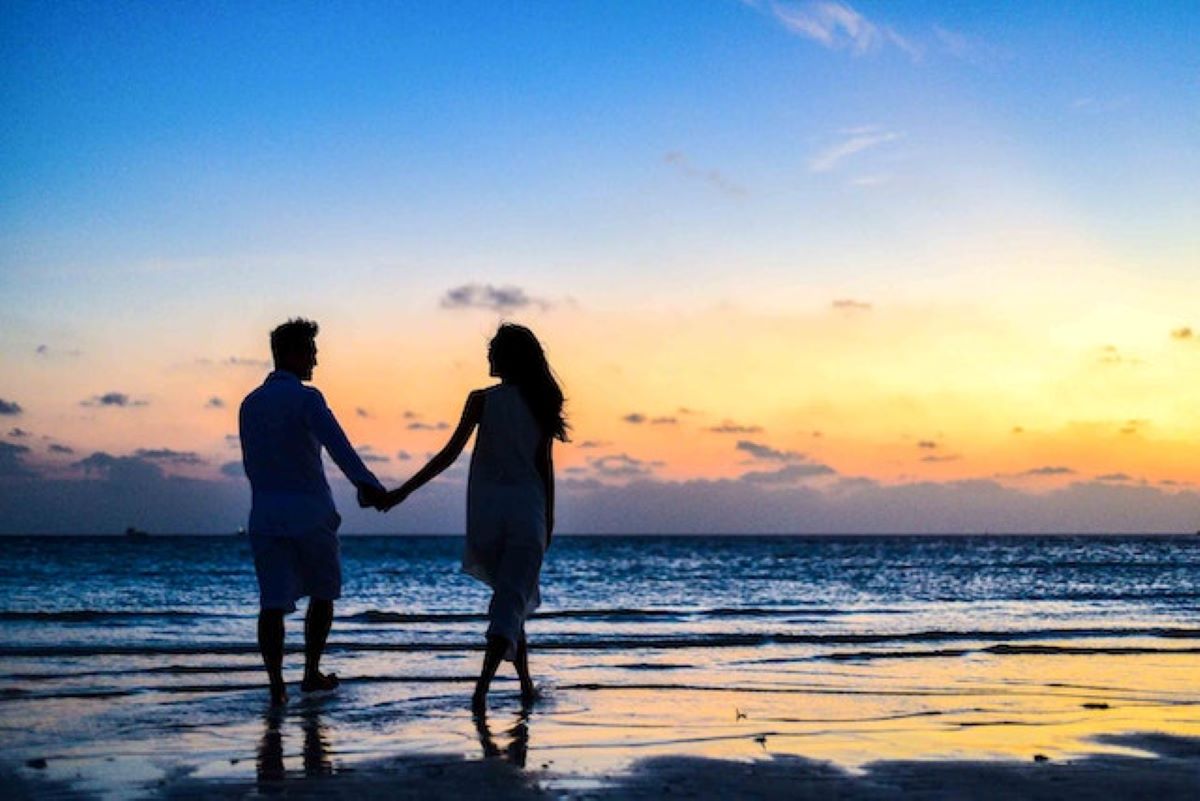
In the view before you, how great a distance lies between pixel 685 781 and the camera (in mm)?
4812

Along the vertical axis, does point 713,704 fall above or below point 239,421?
below

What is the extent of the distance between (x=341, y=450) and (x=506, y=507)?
107 cm

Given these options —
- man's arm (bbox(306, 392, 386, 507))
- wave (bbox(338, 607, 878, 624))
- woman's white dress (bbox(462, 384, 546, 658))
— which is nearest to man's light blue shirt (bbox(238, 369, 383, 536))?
man's arm (bbox(306, 392, 386, 507))

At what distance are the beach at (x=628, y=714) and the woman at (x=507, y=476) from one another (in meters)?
0.63

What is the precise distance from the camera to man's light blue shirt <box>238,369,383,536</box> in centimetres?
725

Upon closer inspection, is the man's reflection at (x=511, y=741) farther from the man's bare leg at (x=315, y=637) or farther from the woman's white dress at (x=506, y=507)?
the man's bare leg at (x=315, y=637)

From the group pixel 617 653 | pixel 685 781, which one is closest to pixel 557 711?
pixel 685 781

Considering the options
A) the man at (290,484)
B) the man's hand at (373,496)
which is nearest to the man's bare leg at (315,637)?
the man at (290,484)

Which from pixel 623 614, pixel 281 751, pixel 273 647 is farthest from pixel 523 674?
pixel 623 614

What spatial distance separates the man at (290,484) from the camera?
7.25 metres

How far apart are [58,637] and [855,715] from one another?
10106 millimetres

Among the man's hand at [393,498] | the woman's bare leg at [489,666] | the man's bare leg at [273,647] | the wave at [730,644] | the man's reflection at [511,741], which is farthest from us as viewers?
the wave at [730,644]

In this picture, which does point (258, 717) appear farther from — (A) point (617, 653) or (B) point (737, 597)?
(B) point (737, 597)

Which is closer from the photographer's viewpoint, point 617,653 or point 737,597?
point 617,653
